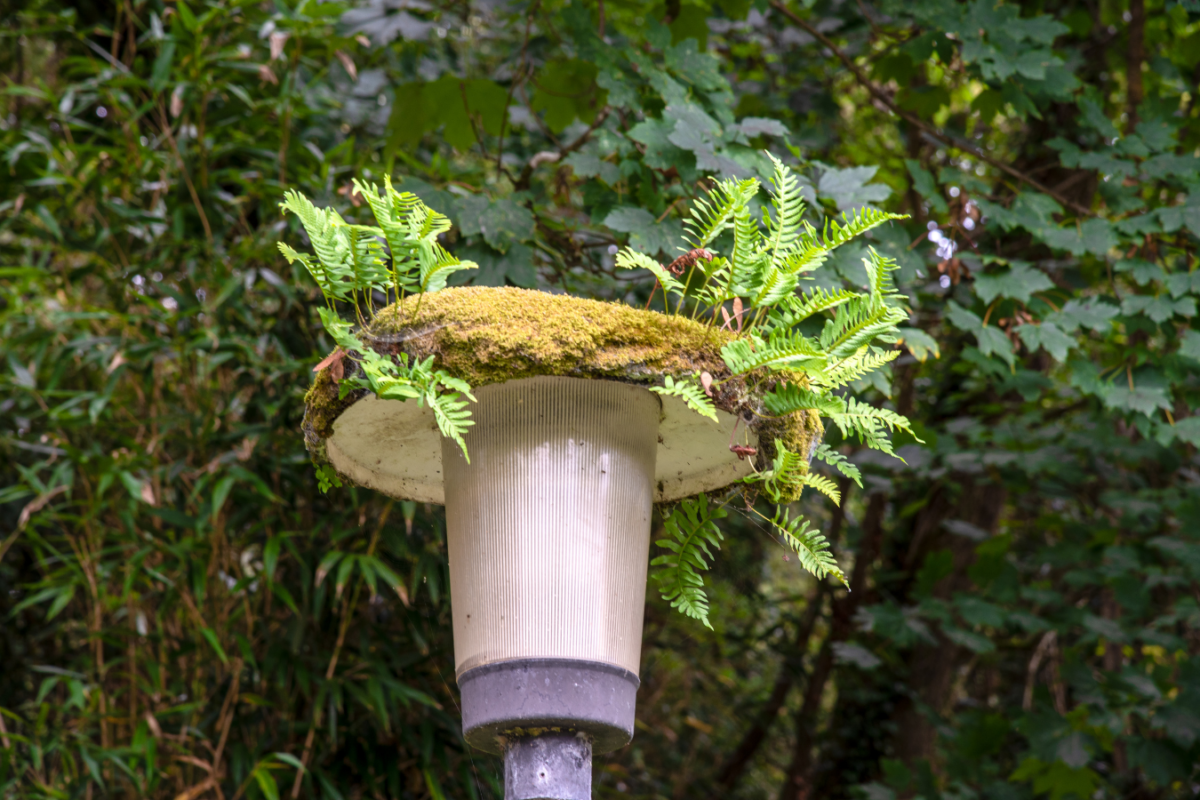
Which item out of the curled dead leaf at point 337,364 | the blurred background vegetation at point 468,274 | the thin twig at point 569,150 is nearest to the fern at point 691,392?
the curled dead leaf at point 337,364

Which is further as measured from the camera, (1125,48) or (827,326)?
(1125,48)

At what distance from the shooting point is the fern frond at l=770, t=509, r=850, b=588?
110 centimetres

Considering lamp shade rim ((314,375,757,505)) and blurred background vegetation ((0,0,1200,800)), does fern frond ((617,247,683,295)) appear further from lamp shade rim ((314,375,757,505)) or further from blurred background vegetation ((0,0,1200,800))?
blurred background vegetation ((0,0,1200,800))

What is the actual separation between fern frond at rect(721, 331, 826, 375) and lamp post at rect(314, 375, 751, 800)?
0.13 meters

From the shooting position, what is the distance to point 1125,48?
2963 millimetres

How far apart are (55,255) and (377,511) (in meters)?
1.48

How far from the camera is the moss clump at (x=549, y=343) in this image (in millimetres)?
1003

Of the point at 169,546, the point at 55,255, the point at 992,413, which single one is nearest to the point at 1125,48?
the point at 992,413

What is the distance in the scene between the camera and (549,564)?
1031 millimetres

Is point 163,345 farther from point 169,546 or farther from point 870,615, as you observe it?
point 870,615

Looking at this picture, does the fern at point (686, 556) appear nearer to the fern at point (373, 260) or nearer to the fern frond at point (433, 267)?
the fern at point (373, 260)

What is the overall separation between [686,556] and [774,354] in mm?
284

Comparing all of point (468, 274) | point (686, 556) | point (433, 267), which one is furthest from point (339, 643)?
point (433, 267)

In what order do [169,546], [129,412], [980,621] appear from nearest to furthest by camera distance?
[169,546], [129,412], [980,621]
